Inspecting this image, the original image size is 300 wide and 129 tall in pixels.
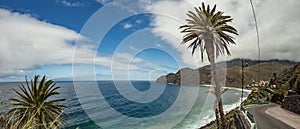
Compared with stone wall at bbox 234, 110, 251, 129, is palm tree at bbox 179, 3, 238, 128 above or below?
above

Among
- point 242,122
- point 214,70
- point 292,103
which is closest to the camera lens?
point 242,122

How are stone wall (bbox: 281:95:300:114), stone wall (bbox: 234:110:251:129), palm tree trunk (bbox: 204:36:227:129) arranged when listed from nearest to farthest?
stone wall (bbox: 234:110:251:129)
palm tree trunk (bbox: 204:36:227:129)
stone wall (bbox: 281:95:300:114)

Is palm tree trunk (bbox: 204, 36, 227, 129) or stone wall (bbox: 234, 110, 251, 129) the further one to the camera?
palm tree trunk (bbox: 204, 36, 227, 129)

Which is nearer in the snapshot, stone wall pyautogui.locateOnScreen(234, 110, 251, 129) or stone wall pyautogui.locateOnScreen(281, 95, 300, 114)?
stone wall pyautogui.locateOnScreen(234, 110, 251, 129)

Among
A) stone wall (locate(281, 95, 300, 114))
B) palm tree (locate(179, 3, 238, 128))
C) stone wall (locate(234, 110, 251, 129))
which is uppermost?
palm tree (locate(179, 3, 238, 128))

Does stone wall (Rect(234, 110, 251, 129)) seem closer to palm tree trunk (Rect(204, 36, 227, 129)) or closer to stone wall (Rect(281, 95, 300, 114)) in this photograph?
palm tree trunk (Rect(204, 36, 227, 129))

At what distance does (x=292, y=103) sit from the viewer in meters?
23.5

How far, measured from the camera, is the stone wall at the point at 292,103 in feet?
72.0

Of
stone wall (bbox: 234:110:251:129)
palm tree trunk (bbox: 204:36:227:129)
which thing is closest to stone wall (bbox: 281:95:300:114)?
stone wall (bbox: 234:110:251:129)

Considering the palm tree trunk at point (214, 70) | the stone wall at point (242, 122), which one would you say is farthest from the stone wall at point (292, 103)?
the palm tree trunk at point (214, 70)

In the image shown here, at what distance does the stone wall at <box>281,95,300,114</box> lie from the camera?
21953 mm

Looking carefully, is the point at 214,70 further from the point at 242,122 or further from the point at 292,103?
the point at 292,103

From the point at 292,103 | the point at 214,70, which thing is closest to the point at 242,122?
the point at 214,70

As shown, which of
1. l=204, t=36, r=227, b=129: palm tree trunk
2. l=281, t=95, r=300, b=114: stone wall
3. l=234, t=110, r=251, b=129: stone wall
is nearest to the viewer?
l=234, t=110, r=251, b=129: stone wall
